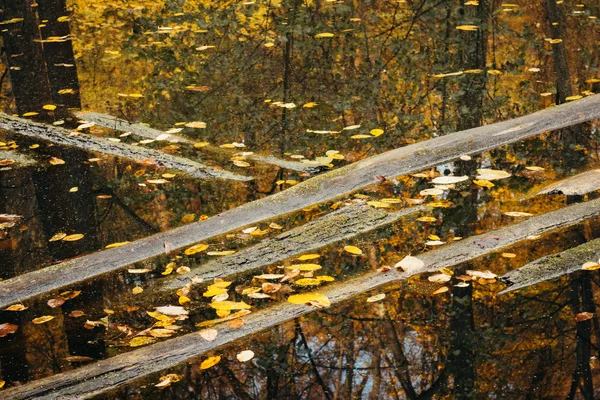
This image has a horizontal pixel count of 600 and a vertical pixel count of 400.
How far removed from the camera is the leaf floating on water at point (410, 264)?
367cm

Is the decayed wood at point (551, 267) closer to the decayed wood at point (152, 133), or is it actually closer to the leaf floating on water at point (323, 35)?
the decayed wood at point (152, 133)

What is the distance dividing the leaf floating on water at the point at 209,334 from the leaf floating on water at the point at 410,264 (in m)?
1.01

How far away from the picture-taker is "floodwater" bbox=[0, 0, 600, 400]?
309 centimetres

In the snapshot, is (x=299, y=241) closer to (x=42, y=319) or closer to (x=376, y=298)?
(x=376, y=298)

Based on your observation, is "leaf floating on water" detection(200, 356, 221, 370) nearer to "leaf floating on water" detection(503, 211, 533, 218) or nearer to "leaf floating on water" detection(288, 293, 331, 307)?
"leaf floating on water" detection(288, 293, 331, 307)

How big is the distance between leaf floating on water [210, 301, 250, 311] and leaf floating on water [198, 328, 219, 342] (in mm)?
183

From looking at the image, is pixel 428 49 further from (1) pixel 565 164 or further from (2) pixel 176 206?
(2) pixel 176 206

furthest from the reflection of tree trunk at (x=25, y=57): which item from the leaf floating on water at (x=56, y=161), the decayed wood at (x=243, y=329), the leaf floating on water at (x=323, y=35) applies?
the decayed wood at (x=243, y=329)

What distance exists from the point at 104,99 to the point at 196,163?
2.12 metres

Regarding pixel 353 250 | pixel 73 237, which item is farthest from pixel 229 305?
pixel 73 237

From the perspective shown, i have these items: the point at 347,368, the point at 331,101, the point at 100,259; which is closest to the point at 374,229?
the point at 347,368

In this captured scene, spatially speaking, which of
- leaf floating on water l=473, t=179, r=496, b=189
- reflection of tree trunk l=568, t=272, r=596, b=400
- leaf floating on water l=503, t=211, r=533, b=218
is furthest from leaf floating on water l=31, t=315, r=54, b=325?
leaf floating on water l=473, t=179, r=496, b=189

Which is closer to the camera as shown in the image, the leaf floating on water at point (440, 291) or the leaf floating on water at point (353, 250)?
the leaf floating on water at point (440, 291)

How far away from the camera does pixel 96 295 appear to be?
147 inches
